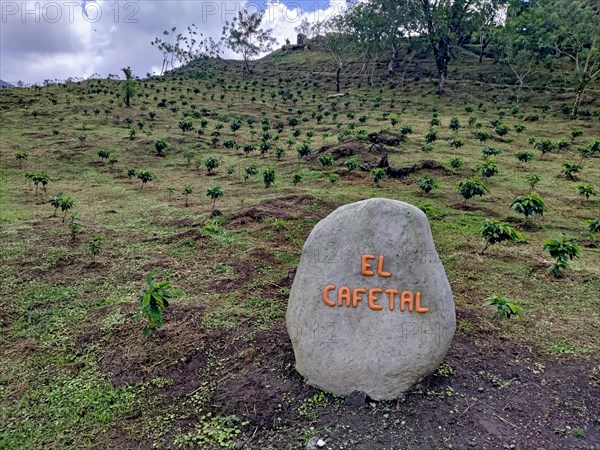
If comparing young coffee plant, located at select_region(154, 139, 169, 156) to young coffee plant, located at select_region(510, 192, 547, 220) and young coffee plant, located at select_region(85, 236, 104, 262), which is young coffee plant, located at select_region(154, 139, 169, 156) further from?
young coffee plant, located at select_region(510, 192, 547, 220)

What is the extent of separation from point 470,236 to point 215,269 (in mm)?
7386

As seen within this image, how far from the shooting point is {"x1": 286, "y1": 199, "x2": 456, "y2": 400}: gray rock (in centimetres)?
534

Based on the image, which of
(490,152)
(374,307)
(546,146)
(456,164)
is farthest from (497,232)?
(546,146)

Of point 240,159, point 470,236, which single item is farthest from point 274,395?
point 240,159

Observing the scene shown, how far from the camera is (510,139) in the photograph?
28.3m

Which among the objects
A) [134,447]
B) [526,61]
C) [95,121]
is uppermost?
[526,61]

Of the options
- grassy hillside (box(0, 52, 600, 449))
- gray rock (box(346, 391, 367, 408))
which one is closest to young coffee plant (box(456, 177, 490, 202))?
grassy hillside (box(0, 52, 600, 449))

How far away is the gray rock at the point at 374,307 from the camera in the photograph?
5.34m

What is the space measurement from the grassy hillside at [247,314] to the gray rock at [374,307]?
1.20 feet

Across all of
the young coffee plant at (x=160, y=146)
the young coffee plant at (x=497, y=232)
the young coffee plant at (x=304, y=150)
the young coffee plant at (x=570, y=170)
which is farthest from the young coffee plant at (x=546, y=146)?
the young coffee plant at (x=160, y=146)

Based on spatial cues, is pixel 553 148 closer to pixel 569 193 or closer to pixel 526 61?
pixel 569 193

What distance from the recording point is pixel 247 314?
7680mm

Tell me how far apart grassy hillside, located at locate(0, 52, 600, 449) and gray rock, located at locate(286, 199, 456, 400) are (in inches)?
14.3

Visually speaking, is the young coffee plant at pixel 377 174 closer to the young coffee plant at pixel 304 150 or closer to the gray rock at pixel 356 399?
the young coffee plant at pixel 304 150
